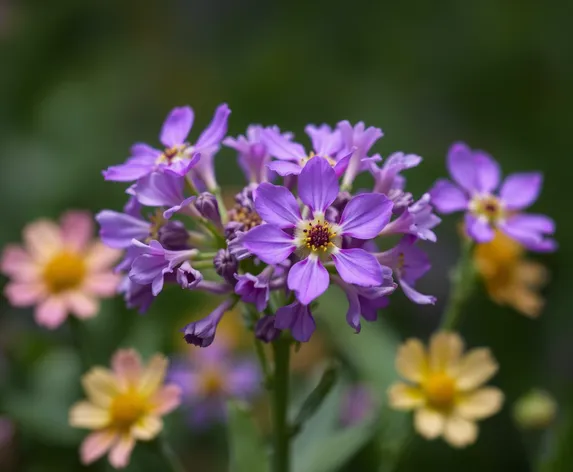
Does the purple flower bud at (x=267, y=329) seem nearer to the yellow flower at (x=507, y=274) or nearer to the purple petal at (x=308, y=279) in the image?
the purple petal at (x=308, y=279)

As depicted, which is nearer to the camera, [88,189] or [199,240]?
[199,240]

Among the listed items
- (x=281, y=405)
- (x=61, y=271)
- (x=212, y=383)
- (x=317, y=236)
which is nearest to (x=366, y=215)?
(x=317, y=236)

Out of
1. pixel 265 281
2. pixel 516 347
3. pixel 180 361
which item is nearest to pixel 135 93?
pixel 180 361

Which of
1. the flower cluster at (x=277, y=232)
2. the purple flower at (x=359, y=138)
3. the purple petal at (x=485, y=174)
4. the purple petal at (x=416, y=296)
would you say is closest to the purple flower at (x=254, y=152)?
the flower cluster at (x=277, y=232)

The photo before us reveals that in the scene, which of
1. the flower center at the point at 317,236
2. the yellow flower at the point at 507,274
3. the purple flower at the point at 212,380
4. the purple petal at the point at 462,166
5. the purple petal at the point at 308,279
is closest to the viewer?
the purple petal at the point at 308,279

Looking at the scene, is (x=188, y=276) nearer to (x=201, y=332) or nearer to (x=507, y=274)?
(x=201, y=332)

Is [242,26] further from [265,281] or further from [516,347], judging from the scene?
[265,281]

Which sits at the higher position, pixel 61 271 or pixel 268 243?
pixel 268 243
